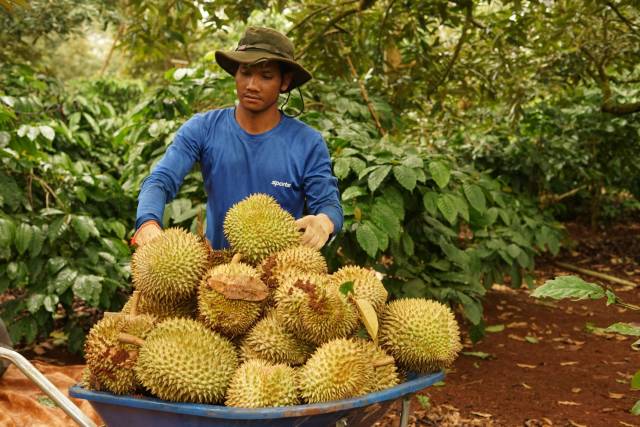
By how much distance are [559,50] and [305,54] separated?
210 cm

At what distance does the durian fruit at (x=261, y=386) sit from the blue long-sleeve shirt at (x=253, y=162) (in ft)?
3.25

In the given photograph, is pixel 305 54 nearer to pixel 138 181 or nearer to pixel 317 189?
pixel 138 181

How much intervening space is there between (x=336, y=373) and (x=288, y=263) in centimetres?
39

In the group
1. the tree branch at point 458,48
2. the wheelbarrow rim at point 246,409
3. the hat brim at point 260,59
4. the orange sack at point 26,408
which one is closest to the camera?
the wheelbarrow rim at point 246,409

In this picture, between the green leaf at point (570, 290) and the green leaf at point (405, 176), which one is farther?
the green leaf at point (405, 176)

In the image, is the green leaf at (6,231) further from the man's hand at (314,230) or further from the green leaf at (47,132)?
the man's hand at (314,230)

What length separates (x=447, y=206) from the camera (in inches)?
138

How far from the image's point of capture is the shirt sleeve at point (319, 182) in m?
2.52

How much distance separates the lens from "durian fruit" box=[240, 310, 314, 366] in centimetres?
169

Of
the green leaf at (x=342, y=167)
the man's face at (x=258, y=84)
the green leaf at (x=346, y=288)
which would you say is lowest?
the green leaf at (x=346, y=288)

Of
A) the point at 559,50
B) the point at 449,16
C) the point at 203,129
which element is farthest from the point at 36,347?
the point at 559,50

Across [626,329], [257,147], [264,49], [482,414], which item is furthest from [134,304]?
[482,414]

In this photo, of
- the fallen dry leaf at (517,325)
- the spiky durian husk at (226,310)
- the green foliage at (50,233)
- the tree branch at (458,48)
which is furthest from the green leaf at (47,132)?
the fallen dry leaf at (517,325)

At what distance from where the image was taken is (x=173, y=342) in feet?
5.27
